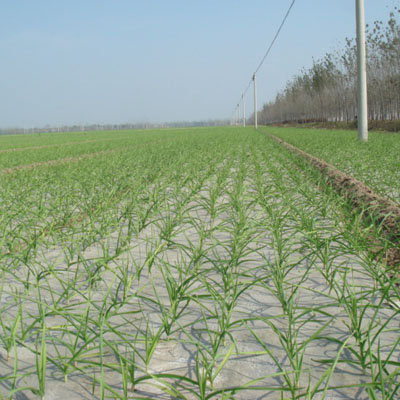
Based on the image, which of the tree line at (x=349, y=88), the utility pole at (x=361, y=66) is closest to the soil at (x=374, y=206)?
the utility pole at (x=361, y=66)

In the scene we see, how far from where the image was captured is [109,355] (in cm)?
147

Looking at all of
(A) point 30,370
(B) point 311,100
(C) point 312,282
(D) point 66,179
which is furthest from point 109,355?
(B) point 311,100

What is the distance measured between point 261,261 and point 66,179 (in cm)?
439

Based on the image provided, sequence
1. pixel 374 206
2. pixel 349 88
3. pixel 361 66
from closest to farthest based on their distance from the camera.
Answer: pixel 374 206 < pixel 361 66 < pixel 349 88

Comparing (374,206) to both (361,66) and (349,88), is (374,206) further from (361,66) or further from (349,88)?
(349,88)

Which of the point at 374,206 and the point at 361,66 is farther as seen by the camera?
the point at 361,66

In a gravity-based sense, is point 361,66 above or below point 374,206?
above

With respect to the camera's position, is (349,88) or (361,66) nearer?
(361,66)

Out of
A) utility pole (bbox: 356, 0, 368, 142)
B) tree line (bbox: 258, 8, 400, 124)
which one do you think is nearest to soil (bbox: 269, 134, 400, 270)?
utility pole (bbox: 356, 0, 368, 142)

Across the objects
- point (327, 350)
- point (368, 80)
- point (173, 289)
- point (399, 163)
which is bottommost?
point (327, 350)

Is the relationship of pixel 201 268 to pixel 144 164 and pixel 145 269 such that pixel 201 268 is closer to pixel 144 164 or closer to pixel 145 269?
pixel 145 269

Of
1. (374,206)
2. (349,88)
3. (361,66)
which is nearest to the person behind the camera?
(374,206)

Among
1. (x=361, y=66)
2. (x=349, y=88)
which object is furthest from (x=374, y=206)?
(x=349, y=88)

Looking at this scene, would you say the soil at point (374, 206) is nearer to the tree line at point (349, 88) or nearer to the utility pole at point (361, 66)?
the utility pole at point (361, 66)
